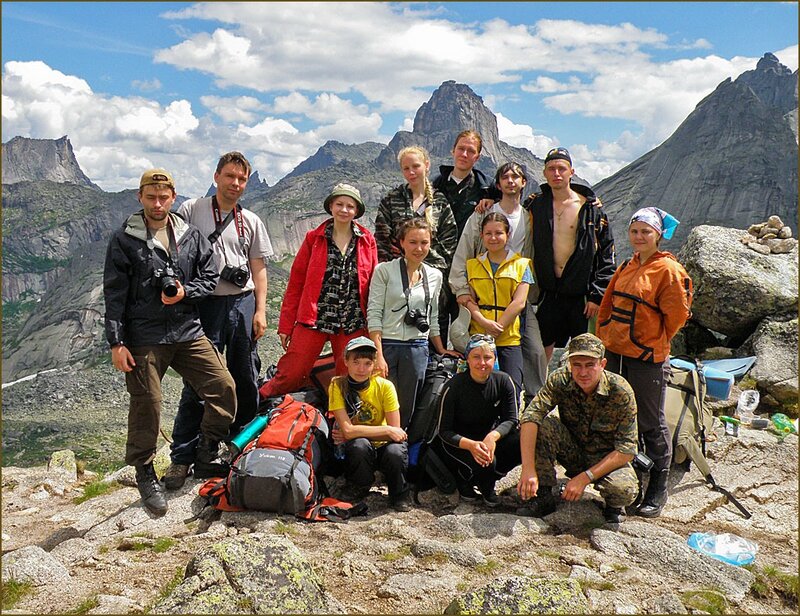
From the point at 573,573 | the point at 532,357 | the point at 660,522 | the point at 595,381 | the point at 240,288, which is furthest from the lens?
the point at 532,357

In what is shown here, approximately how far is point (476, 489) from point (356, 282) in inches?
160

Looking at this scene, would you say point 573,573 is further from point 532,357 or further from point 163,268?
point 163,268

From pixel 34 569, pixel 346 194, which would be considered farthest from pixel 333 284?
pixel 34 569

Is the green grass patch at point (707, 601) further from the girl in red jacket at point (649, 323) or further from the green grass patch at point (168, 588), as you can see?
the green grass patch at point (168, 588)

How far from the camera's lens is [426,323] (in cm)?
949

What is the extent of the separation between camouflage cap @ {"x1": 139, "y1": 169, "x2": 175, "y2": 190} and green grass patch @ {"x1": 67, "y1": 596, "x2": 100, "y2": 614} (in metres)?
5.28

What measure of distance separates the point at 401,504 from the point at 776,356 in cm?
1142

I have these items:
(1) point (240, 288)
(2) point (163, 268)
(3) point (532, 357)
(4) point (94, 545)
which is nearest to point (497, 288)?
(3) point (532, 357)

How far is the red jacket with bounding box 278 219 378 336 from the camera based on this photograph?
9.74 m

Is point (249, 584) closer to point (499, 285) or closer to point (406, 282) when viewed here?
point (406, 282)

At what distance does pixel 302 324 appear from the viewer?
9.84 meters

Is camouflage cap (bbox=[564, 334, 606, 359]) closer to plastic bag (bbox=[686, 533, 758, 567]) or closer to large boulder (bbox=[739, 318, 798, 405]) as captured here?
plastic bag (bbox=[686, 533, 758, 567])

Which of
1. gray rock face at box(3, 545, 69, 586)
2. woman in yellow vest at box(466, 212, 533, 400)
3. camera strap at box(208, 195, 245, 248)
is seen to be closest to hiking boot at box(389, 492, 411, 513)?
woman in yellow vest at box(466, 212, 533, 400)

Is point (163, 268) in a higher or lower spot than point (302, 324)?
higher
